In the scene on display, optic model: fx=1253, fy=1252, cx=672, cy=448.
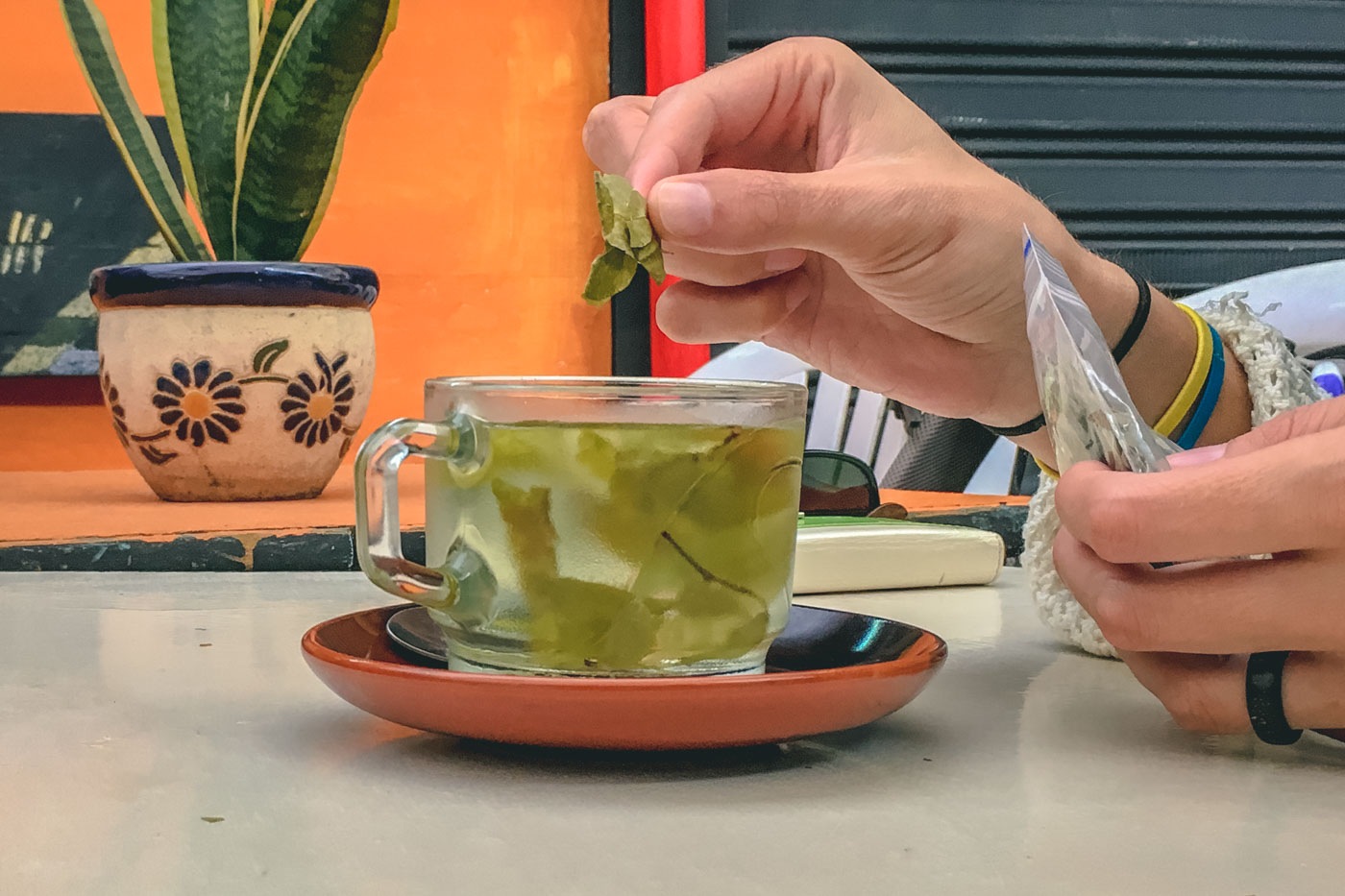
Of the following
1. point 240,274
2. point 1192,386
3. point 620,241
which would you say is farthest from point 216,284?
point 1192,386

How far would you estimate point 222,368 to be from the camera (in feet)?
3.01

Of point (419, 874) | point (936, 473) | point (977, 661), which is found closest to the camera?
point (419, 874)

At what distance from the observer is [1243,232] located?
195 cm

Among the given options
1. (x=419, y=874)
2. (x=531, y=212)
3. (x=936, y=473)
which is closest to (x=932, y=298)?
(x=419, y=874)

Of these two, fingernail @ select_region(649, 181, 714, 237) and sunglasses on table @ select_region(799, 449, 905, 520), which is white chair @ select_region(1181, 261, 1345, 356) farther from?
fingernail @ select_region(649, 181, 714, 237)

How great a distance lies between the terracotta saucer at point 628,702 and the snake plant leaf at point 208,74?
0.77m

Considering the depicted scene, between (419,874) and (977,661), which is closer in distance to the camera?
(419,874)

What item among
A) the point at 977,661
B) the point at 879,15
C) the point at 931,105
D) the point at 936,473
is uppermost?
Answer: the point at 879,15

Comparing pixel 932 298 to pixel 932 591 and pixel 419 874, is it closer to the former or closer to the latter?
pixel 932 591

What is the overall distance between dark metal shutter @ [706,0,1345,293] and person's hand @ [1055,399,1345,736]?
1.57 m

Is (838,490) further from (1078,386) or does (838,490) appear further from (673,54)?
(673,54)

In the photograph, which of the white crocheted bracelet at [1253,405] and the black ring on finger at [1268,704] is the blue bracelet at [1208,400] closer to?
the white crocheted bracelet at [1253,405]

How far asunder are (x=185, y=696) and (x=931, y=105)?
1679 millimetres

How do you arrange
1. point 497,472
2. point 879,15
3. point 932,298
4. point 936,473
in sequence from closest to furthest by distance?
point 497,472
point 932,298
point 936,473
point 879,15
